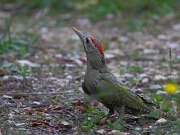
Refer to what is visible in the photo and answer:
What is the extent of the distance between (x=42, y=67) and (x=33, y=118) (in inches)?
86.5

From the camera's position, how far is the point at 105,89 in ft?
15.6

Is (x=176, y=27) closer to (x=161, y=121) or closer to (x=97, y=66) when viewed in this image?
(x=97, y=66)

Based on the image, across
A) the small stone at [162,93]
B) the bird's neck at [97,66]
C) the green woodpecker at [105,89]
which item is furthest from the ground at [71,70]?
the bird's neck at [97,66]

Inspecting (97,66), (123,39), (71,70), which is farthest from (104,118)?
(123,39)

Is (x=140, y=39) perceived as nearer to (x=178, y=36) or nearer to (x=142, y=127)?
(x=178, y=36)

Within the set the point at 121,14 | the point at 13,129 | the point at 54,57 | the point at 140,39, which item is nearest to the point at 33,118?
the point at 13,129

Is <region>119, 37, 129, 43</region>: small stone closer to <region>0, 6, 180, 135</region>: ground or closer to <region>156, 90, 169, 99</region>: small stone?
<region>0, 6, 180, 135</region>: ground

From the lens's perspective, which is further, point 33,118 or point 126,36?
point 126,36

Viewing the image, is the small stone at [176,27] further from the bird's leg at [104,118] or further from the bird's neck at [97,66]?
the bird's leg at [104,118]

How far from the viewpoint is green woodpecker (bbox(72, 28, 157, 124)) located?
474 cm

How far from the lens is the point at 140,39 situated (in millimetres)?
9078

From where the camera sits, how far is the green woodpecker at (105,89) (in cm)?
474

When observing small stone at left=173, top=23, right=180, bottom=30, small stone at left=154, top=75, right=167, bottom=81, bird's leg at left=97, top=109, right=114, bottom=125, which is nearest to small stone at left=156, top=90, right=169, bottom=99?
small stone at left=154, top=75, right=167, bottom=81

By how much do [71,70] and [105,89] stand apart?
2.31m
